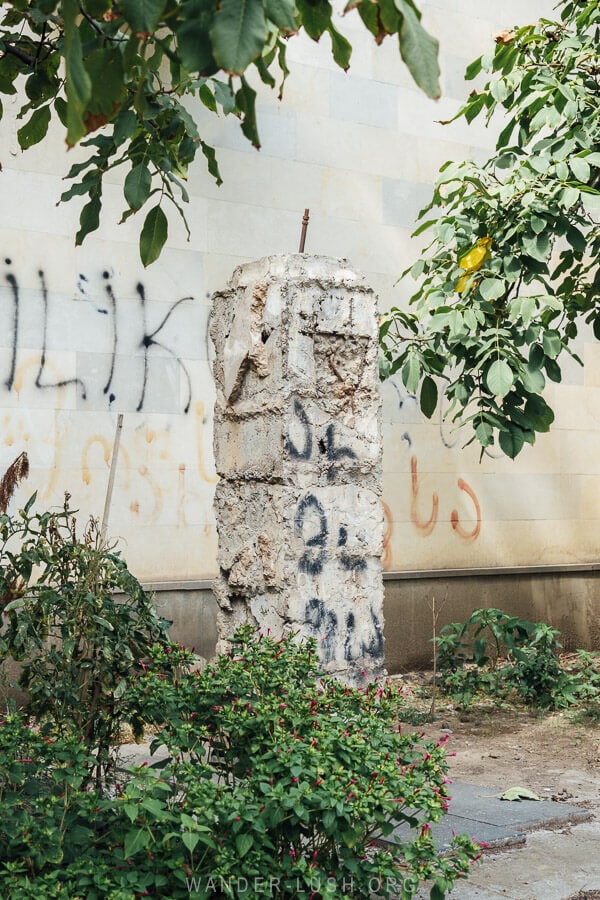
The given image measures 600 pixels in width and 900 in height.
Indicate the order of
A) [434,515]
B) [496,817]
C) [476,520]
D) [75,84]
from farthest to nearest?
[476,520]
[434,515]
[496,817]
[75,84]

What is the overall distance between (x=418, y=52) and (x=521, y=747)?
4946 millimetres

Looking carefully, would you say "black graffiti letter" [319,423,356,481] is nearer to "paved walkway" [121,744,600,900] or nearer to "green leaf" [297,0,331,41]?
"paved walkway" [121,744,600,900]

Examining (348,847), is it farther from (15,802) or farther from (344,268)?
(344,268)

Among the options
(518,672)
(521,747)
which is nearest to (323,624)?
(521,747)

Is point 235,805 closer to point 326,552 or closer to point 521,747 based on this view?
point 326,552

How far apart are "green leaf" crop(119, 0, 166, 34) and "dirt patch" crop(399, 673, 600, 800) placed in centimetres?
405

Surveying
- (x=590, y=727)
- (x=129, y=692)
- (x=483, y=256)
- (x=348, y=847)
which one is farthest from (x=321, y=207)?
(x=348, y=847)

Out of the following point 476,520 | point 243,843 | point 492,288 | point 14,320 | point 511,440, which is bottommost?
point 243,843

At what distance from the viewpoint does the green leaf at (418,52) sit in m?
1.69

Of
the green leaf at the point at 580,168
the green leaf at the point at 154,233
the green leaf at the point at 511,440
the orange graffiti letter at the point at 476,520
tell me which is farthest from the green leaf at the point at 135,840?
the orange graffiti letter at the point at 476,520

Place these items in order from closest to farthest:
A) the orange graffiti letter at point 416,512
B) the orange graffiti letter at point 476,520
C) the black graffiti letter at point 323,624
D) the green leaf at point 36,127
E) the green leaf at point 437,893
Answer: the green leaf at point 437,893 → the green leaf at point 36,127 → the black graffiti letter at point 323,624 → the orange graffiti letter at point 416,512 → the orange graffiti letter at point 476,520

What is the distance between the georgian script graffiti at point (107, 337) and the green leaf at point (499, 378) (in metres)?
2.49

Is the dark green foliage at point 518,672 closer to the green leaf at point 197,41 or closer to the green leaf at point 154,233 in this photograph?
the green leaf at point 154,233

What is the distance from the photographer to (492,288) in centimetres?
523
